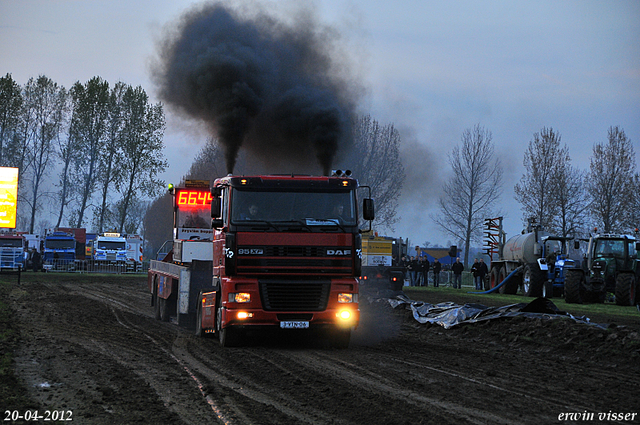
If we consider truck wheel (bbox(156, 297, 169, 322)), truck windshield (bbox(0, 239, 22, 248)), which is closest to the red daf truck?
truck wheel (bbox(156, 297, 169, 322))

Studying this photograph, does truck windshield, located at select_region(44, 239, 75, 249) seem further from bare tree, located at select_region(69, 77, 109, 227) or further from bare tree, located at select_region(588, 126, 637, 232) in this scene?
bare tree, located at select_region(588, 126, 637, 232)

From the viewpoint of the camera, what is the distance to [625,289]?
25.8 metres

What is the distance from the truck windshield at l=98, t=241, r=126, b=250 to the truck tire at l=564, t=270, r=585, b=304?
3600 cm

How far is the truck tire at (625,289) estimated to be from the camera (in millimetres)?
25859

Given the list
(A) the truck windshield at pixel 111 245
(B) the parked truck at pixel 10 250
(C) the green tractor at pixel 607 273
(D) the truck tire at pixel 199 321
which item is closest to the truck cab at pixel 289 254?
(D) the truck tire at pixel 199 321

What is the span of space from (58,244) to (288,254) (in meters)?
44.9

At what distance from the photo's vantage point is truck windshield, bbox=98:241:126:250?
2088 inches

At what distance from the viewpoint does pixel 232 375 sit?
9.77 metres

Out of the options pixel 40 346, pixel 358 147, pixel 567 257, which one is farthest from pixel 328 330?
pixel 358 147

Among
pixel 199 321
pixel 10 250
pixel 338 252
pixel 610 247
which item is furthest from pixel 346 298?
pixel 10 250

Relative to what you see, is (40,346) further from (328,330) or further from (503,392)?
(503,392)

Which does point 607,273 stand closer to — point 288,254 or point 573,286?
point 573,286

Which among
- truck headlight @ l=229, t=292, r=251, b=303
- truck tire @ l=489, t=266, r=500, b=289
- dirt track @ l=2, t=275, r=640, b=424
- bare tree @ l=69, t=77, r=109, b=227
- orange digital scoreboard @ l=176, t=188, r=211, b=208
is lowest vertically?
dirt track @ l=2, t=275, r=640, b=424

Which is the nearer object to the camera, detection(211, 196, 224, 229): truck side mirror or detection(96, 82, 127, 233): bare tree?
detection(211, 196, 224, 229): truck side mirror
